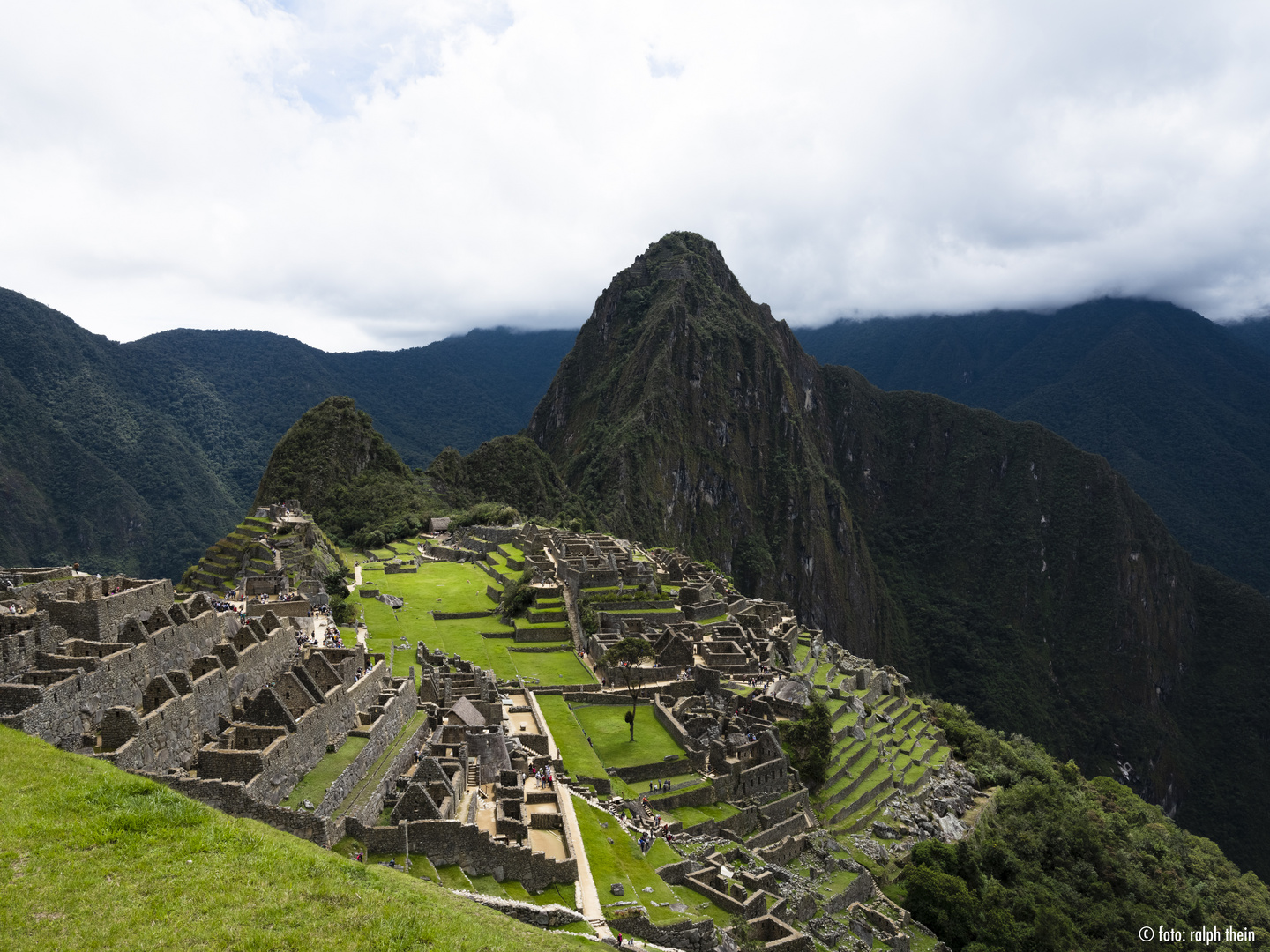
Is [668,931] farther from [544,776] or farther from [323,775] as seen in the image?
[323,775]

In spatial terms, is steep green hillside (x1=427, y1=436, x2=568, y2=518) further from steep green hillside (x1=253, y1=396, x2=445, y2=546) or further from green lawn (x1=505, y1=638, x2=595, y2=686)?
green lawn (x1=505, y1=638, x2=595, y2=686)

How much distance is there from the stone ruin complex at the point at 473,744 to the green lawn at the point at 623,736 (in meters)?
0.49

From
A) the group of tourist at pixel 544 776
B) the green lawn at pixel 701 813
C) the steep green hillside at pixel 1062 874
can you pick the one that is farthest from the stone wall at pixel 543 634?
the steep green hillside at pixel 1062 874

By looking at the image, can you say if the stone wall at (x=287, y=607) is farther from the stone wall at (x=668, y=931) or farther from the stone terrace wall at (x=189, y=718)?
the stone wall at (x=668, y=931)

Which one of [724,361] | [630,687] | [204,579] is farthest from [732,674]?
[724,361]

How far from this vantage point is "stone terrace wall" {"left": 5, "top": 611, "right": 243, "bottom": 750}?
1526 cm

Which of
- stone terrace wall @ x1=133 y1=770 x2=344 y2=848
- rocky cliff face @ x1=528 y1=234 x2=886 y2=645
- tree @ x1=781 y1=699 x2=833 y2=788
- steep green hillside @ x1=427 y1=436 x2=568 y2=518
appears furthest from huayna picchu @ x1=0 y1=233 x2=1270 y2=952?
rocky cliff face @ x1=528 y1=234 x2=886 y2=645

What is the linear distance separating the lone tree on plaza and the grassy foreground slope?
2241cm

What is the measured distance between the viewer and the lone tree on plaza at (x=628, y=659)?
36906 millimetres

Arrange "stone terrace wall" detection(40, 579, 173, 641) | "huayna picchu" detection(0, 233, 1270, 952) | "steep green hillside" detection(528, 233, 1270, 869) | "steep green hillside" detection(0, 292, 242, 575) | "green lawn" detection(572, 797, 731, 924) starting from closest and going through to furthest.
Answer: "huayna picchu" detection(0, 233, 1270, 952) → "stone terrace wall" detection(40, 579, 173, 641) → "green lawn" detection(572, 797, 731, 924) → "steep green hillside" detection(0, 292, 242, 575) → "steep green hillside" detection(528, 233, 1270, 869)

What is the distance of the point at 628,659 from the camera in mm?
37562

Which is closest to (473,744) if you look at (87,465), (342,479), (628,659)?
(628,659)

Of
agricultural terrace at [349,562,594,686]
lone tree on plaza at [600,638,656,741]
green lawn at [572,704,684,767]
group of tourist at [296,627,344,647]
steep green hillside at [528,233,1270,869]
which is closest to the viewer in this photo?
group of tourist at [296,627,344,647]

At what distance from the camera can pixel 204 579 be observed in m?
45.2
